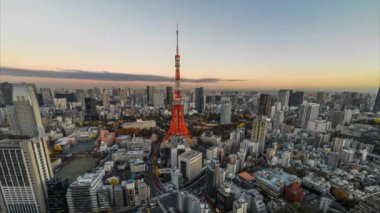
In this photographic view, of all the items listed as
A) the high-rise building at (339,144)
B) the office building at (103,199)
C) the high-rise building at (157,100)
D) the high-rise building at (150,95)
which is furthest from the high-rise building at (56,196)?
the high-rise building at (150,95)

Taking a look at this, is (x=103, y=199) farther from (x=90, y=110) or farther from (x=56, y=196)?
(x=90, y=110)

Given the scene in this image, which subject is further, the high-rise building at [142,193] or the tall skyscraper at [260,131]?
the tall skyscraper at [260,131]

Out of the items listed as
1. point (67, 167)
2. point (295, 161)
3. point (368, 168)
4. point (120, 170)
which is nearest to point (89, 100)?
point (67, 167)

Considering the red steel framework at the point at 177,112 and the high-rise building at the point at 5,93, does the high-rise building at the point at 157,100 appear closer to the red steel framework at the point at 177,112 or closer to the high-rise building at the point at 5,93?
the red steel framework at the point at 177,112

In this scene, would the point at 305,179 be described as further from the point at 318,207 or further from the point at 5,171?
the point at 5,171

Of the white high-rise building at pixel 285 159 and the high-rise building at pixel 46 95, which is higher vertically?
the high-rise building at pixel 46 95

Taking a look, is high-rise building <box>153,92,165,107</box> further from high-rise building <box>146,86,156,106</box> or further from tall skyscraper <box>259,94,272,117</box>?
tall skyscraper <box>259,94,272,117</box>

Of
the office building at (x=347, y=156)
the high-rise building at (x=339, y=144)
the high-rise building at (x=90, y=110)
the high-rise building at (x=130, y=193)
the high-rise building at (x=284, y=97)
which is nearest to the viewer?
the high-rise building at (x=130, y=193)
